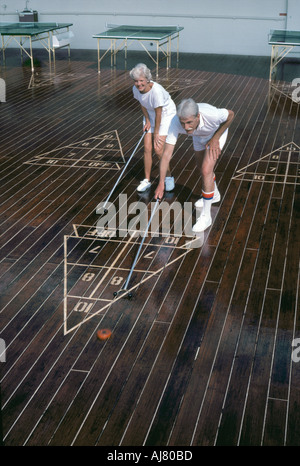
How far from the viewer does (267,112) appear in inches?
341

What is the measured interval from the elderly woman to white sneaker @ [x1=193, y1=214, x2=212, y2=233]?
88 cm

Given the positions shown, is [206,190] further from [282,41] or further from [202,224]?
[282,41]

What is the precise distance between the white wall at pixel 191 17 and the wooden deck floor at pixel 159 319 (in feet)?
23.6

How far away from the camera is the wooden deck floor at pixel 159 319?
118 inches

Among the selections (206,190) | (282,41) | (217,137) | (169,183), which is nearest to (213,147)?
(217,137)

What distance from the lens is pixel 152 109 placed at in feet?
17.5

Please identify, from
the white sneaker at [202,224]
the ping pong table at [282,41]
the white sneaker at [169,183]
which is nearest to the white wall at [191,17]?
the ping pong table at [282,41]

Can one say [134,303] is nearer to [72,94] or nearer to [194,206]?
[194,206]

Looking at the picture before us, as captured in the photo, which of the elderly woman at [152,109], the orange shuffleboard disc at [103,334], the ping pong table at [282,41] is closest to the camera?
the orange shuffleboard disc at [103,334]

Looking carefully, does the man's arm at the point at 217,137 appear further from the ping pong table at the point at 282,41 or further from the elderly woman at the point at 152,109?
the ping pong table at the point at 282,41

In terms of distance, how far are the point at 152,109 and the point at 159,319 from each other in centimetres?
235

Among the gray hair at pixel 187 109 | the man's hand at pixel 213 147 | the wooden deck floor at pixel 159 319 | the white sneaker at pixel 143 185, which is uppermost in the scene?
the gray hair at pixel 187 109

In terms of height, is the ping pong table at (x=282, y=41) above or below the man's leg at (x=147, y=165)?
above

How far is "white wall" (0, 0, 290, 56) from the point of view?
13138mm
